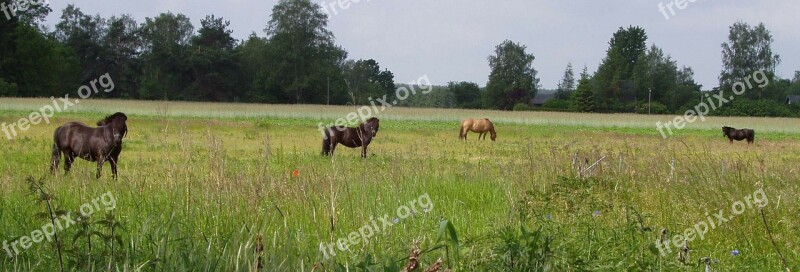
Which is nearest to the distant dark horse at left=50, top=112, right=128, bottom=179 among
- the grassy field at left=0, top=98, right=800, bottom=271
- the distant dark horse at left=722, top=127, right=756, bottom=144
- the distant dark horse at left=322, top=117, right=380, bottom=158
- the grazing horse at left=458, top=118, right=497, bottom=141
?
the grassy field at left=0, top=98, right=800, bottom=271

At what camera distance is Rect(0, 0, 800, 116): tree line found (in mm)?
60844

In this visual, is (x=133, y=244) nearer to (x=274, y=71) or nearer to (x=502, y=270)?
(x=502, y=270)

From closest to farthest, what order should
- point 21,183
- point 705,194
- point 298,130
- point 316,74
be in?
point 705,194
point 21,183
point 298,130
point 316,74

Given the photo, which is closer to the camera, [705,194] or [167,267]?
[167,267]

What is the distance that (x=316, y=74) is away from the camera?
62.4 metres

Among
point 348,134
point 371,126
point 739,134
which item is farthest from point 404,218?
point 739,134

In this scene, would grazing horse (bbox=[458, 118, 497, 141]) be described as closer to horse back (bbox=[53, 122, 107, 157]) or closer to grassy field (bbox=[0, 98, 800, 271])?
horse back (bbox=[53, 122, 107, 157])

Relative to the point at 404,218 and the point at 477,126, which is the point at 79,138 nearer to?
the point at 404,218

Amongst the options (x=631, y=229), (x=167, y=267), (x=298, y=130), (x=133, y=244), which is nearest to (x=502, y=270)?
(x=631, y=229)

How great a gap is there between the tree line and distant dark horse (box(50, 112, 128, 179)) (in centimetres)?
4520

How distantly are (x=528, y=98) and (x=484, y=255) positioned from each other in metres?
81.4

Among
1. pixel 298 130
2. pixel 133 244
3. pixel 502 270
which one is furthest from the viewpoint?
pixel 298 130

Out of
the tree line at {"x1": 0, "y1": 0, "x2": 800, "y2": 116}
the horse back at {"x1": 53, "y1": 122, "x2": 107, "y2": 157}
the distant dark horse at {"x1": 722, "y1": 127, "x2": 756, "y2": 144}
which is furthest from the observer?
the tree line at {"x1": 0, "y1": 0, "x2": 800, "y2": 116}

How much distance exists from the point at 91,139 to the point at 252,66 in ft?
188
